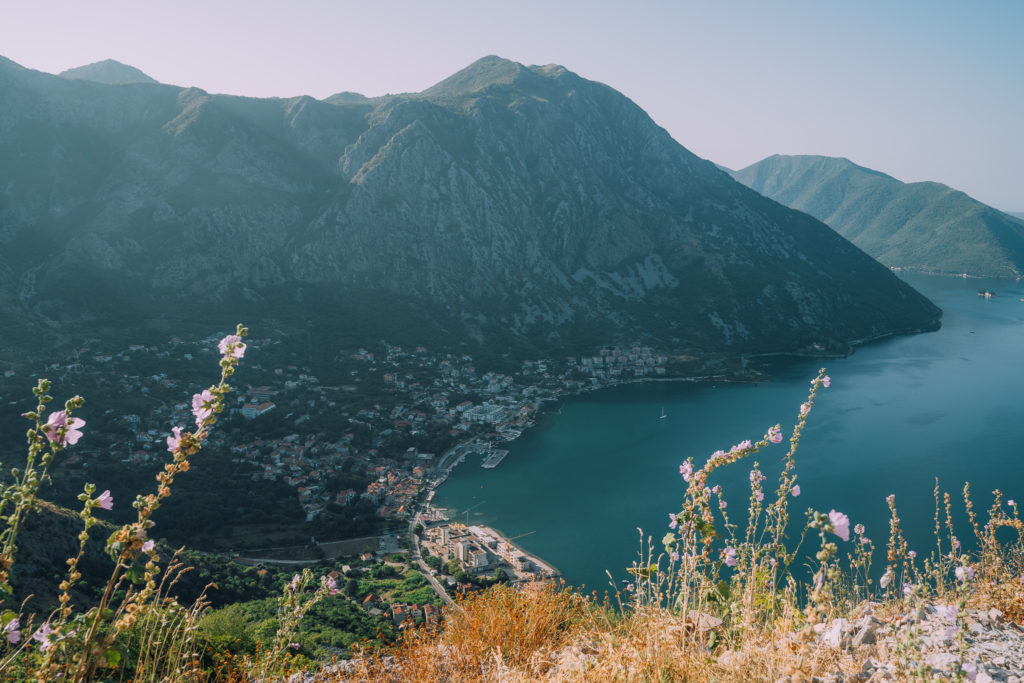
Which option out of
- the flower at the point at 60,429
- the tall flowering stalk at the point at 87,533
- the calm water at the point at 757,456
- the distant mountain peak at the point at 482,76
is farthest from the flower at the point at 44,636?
the distant mountain peak at the point at 482,76

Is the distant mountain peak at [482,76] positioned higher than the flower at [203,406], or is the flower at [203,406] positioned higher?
the distant mountain peak at [482,76]

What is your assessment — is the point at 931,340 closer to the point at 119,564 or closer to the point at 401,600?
the point at 401,600

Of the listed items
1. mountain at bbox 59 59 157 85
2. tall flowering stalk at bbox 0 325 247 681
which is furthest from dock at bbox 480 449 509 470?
mountain at bbox 59 59 157 85

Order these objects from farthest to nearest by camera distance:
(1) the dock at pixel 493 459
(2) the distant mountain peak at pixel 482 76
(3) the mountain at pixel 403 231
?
(2) the distant mountain peak at pixel 482 76 → (3) the mountain at pixel 403 231 → (1) the dock at pixel 493 459

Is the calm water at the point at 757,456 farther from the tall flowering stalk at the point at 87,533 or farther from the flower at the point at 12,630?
the tall flowering stalk at the point at 87,533

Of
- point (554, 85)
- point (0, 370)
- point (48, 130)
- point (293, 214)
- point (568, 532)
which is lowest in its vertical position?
point (568, 532)

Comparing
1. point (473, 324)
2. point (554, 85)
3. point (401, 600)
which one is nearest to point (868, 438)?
point (401, 600)
